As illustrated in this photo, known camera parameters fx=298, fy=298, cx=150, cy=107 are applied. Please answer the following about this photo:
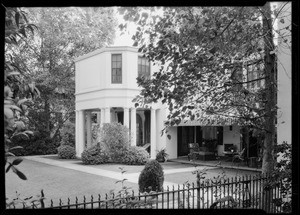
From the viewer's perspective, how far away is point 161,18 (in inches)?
181

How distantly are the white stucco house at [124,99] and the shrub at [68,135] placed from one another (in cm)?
116

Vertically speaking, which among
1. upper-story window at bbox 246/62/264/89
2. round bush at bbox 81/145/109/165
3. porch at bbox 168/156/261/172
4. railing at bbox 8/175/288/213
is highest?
upper-story window at bbox 246/62/264/89

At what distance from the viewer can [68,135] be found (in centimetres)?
2225

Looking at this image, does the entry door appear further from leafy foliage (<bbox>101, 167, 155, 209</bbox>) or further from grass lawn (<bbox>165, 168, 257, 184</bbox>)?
leafy foliage (<bbox>101, 167, 155, 209</bbox>)

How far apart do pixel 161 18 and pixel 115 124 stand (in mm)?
13353

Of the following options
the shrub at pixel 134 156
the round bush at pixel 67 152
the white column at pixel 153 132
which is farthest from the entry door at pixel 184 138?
the round bush at pixel 67 152

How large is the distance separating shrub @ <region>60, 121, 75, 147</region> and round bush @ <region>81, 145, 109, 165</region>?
5.24m

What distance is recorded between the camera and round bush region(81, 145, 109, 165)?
1723 cm

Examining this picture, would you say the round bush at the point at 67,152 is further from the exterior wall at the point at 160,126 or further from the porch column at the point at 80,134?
the exterior wall at the point at 160,126

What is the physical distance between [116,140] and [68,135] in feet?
21.2

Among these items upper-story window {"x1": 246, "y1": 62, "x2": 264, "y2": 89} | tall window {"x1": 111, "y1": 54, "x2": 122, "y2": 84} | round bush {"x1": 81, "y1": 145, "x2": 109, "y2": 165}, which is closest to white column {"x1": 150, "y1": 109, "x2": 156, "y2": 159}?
tall window {"x1": 111, "y1": 54, "x2": 122, "y2": 84}

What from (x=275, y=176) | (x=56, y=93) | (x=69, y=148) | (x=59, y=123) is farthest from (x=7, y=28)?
(x=59, y=123)

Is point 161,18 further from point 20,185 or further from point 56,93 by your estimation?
point 56,93

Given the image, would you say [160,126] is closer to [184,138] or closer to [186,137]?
[184,138]
